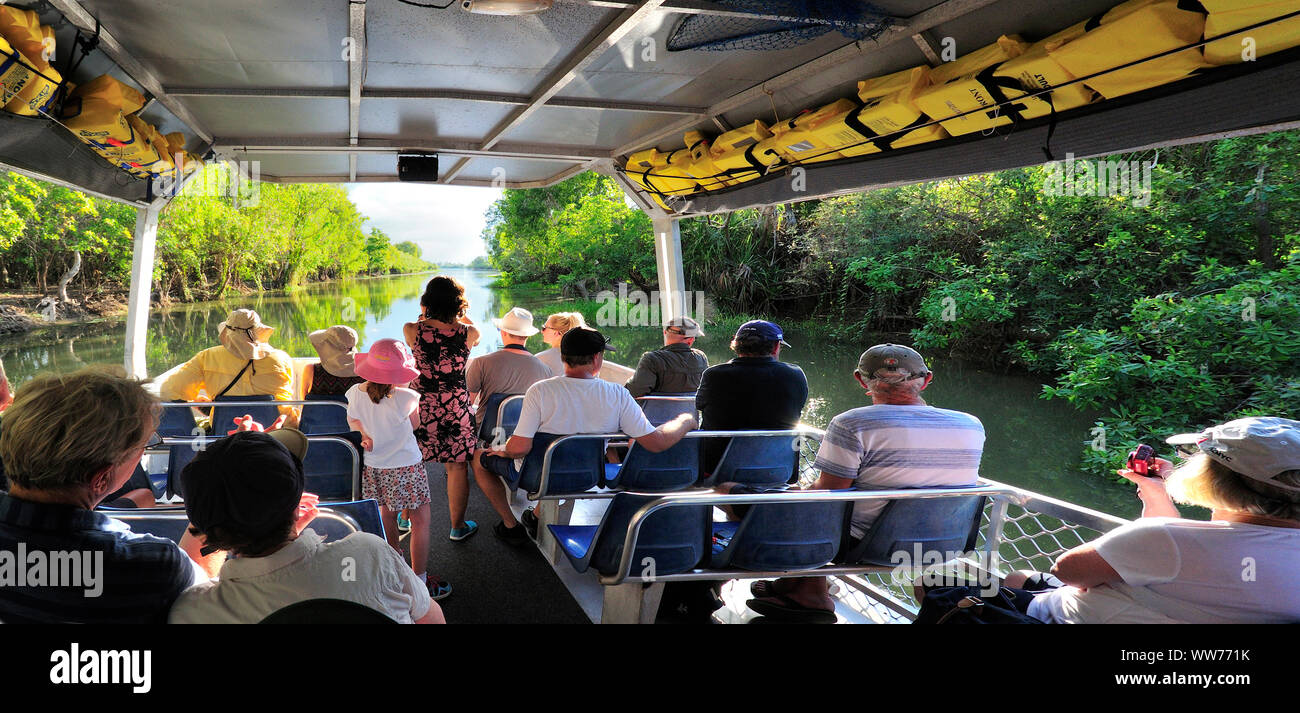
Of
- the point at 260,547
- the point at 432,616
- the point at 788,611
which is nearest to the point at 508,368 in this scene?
the point at 788,611

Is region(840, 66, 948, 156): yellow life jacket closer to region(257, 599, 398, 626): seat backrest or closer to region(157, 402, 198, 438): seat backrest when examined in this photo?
region(257, 599, 398, 626): seat backrest

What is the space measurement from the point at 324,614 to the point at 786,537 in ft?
4.49

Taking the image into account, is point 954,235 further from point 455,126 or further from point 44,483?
point 44,483

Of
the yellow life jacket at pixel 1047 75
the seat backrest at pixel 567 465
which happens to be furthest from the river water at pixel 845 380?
the yellow life jacket at pixel 1047 75

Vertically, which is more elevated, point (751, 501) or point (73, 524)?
point (73, 524)

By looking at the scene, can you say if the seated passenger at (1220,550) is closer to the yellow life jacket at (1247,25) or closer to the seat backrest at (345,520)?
the yellow life jacket at (1247,25)

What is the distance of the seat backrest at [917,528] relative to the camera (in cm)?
215

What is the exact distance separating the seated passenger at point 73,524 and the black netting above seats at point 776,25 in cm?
222

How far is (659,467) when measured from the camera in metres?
3.09

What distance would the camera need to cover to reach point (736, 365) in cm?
307

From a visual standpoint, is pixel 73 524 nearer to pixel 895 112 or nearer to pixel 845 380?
pixel 895 112

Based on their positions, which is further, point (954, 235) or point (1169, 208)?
point (954, 235)
